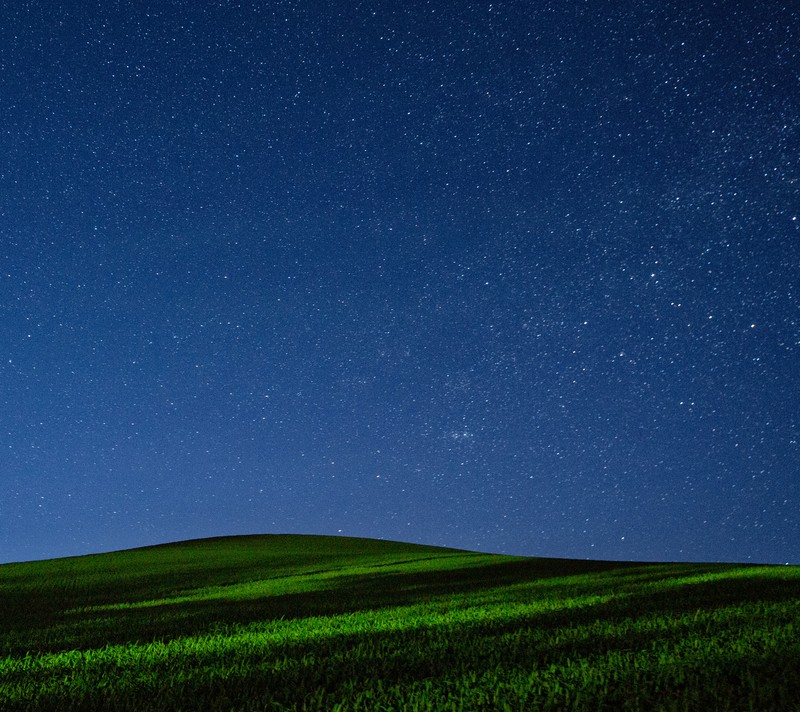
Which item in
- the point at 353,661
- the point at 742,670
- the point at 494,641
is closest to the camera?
the point at 742,670

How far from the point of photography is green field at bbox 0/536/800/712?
4.69 meters

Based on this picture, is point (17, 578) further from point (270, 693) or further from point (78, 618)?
point (270, 693)

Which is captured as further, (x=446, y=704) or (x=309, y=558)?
(x=309, y=558)

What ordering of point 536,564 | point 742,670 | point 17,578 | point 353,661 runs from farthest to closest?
point 17,578 < point 536,564 < point 353,661 < point 742,670

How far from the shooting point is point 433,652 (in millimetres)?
6379

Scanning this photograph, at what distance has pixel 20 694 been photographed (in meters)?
5.66

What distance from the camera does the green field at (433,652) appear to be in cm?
469

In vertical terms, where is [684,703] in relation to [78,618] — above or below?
above

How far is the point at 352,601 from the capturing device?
1366 centimetres

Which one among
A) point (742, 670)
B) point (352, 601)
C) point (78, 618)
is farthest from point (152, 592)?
point (742, 670)

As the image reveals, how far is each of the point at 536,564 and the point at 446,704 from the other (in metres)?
23.4

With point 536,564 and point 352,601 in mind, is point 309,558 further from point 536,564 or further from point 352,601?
point 352,601

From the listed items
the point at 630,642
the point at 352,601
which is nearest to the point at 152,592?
the point at 352,601

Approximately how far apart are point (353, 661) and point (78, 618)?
1066 centimetres
